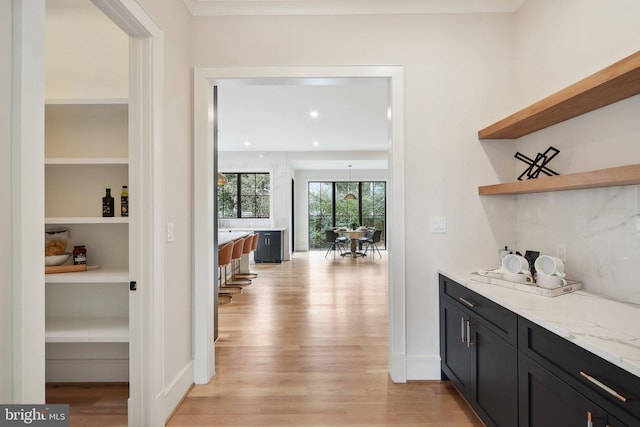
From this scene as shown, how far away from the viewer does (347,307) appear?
433 centimetres

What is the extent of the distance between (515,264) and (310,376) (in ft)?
5.60

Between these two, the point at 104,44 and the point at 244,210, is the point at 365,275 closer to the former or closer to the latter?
the point at 244,210

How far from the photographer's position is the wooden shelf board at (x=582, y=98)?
1336 mm

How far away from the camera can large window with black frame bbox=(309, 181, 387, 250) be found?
11305mm

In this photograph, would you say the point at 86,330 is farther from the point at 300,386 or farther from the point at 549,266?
the point at 549,266

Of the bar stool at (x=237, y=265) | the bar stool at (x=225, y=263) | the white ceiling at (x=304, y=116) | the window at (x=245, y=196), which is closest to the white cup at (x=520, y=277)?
the white ceiling at (x=304, y=116)

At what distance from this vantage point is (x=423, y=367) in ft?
8.03

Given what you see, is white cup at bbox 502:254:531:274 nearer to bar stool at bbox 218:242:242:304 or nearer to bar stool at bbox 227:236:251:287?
bar stool at bbox 218:242:242:304

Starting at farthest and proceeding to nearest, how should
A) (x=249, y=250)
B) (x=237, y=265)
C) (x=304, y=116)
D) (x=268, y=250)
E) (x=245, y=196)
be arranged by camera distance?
(x=245, y=196), (x=268, y=250), (x=237, y=265), (x=249, y=250), (x=304, y=116)

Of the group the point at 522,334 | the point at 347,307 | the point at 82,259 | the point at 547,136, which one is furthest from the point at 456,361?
the point at 82,259

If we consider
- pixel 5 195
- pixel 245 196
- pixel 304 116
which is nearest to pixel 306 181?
pixel 245 196

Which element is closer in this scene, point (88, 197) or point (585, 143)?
point (585, 143)

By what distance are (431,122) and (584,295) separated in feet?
4.92

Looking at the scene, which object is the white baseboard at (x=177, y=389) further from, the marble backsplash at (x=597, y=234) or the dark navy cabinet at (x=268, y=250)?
the dark navy cabinet at (x=268, y=250)
